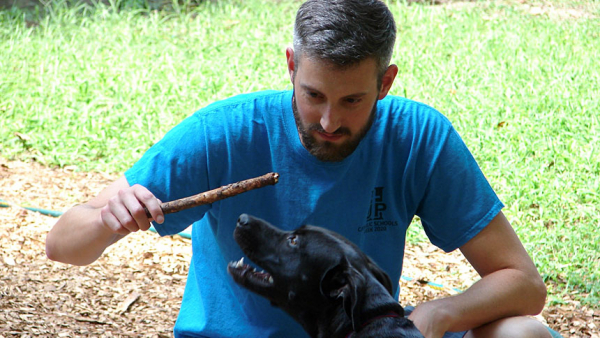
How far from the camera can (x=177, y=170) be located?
2.63m

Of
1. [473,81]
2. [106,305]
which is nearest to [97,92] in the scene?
[106,305]

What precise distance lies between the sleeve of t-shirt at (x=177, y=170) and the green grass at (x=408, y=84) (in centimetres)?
289

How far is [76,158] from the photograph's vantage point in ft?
20.8

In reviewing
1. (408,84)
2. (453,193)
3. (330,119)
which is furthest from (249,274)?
(408,84)

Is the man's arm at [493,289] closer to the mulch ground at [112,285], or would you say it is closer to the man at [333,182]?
the man at [333,182]

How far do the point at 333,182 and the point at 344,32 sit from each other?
572 mm

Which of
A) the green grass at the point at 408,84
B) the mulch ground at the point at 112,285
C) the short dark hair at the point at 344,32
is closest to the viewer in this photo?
the short dark hair at the point at 344,32

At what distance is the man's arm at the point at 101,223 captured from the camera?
2.20 m

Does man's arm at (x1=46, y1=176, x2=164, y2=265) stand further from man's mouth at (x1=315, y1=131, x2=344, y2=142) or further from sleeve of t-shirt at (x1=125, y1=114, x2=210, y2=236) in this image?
man's mouth at (x1=315, y1=131, x2=344, y2=142)

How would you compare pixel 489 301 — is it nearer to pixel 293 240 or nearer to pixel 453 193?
pixel 453 193

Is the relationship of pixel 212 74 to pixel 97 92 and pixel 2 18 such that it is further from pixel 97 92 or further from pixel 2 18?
pixel 2 18

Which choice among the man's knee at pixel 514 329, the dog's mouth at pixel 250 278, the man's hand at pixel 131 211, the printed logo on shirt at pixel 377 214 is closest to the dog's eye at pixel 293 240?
the dog's mouth at pixel 250 278

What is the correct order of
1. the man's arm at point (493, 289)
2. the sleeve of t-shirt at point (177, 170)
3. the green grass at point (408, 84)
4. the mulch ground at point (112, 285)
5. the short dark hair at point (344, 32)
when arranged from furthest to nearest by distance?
the green grass at point (408, 84), the mulch ground at point (112, 285), the man's arm at point (493, 289), the sleeve of t-shirt at point (177, 170), the short dark hair at point (344, 32)

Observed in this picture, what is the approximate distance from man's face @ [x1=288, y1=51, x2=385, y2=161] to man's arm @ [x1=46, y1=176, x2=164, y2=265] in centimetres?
68
